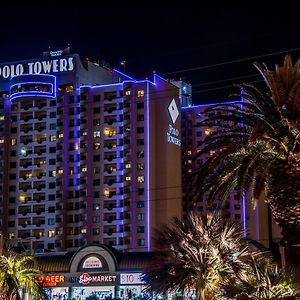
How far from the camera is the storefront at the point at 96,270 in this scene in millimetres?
85625

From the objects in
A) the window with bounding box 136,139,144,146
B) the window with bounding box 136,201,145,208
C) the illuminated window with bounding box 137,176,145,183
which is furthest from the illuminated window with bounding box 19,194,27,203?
the window with bounding box 136,139,144,146

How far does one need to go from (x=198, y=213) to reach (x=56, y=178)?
10051 cm

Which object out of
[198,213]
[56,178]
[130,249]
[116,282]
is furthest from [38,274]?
[56,178]

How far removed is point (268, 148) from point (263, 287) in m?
8.82

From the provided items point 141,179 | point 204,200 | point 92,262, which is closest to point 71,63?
point 141,179

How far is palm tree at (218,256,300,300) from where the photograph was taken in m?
25.5

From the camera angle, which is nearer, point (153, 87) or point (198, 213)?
point (198, 213)

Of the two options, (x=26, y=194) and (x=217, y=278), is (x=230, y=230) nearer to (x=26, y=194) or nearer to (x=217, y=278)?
(x=217, y=278)

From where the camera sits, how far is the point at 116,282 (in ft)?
284

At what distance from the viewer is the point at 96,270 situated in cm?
8606

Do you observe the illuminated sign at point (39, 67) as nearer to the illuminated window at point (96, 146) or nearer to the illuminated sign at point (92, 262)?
the illuminated window at point (96, 146)

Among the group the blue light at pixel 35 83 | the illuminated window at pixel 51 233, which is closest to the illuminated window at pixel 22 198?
the illuminated window at pixel 51 233

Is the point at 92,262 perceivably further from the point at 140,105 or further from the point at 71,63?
the point at 71,63

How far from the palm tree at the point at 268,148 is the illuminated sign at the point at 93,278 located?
53851mm
